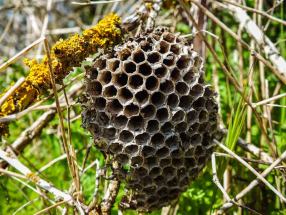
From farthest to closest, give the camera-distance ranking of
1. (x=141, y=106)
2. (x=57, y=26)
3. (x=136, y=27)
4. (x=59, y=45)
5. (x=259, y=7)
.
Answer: (x=57, y=26) < (x=259, y=7) < (x=136, y=27) < (x=59, y=45) < (x=141, y=106)

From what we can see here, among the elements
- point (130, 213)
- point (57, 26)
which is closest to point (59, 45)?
point (130, 213)


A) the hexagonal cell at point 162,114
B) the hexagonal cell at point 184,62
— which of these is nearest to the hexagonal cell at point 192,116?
the hexagonal cell at point 162,114

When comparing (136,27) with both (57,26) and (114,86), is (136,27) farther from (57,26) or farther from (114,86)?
(57,26)

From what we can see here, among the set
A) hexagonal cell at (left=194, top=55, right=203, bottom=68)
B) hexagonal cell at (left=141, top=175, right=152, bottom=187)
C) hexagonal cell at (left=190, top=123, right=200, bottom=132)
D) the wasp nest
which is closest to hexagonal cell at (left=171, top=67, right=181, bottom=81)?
the wasp nest

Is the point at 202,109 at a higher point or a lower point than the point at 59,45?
lower

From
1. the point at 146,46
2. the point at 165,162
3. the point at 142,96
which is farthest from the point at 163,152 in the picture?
the point at 146,46

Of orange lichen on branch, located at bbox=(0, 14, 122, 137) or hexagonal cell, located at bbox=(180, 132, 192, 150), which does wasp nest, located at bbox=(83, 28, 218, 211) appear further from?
orange lichen on branch, located at bbox=(0, 14, 122, 137)

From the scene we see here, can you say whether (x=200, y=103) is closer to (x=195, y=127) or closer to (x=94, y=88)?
(x=195, y=127)

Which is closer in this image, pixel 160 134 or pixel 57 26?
pixel 160 134
